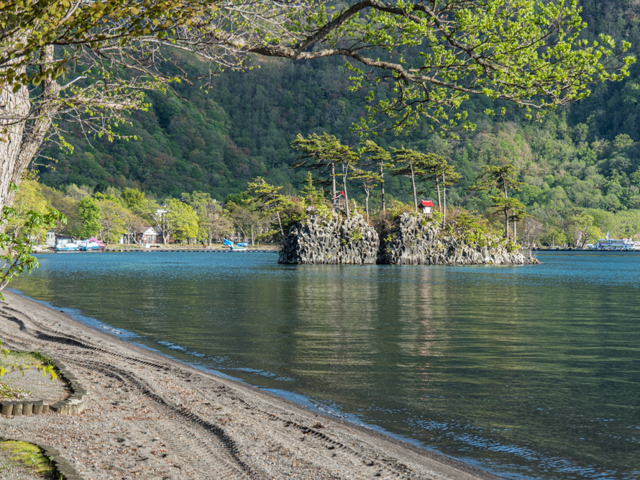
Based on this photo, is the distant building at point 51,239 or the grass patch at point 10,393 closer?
the grass patch at point 10,393

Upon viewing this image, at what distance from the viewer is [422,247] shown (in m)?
101

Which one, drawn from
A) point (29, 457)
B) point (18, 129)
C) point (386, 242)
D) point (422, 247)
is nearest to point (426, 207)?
point (422, 247)

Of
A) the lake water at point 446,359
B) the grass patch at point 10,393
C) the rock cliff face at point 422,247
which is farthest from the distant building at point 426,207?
the grass patch at point 10,393

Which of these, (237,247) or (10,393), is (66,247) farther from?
(10,393)

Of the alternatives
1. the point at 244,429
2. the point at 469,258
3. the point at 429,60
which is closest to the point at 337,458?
the point at 244,429

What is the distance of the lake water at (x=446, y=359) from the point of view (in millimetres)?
9797

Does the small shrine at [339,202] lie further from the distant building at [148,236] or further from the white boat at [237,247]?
the distant building at [148,236]

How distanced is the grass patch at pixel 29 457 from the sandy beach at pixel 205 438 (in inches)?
13.2

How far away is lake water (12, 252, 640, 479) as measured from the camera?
980 cm

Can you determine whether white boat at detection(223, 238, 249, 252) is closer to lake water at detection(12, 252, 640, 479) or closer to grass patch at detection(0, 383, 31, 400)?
lake water at detection(12, 252, 640, 479)

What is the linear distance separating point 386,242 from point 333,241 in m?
10.2

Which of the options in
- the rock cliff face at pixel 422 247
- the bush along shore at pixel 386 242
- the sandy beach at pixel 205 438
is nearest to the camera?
the sandy beach at pixel 205 438

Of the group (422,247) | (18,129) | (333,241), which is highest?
(18,129)

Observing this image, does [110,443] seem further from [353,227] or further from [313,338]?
[353,227]
